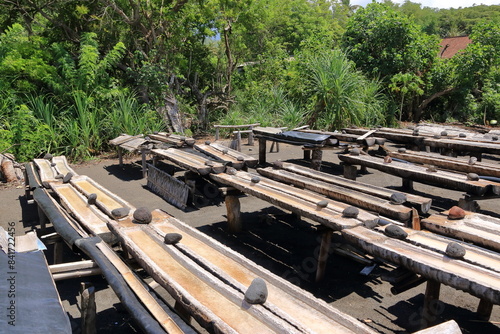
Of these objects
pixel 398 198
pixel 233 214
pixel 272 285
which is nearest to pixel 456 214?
pixel 398 198

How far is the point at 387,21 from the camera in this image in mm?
14625

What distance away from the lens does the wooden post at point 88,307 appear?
9.82 ft

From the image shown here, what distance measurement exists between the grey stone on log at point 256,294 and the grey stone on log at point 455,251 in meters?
1.50

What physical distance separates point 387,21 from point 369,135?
7.40 meters

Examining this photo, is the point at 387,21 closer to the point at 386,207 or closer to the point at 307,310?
the point at 386,207

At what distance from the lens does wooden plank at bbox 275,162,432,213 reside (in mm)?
4512

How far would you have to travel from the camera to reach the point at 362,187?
515cm

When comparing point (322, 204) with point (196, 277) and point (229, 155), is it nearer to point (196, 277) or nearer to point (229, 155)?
point (196, 277)

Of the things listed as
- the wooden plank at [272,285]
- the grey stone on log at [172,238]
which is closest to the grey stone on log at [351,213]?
the wooden plank at [272,285]

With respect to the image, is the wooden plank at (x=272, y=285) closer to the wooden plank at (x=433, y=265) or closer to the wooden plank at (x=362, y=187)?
the wooden plank at (x=433, y=265)

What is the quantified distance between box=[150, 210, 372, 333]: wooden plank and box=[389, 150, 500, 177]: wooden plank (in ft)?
15.2

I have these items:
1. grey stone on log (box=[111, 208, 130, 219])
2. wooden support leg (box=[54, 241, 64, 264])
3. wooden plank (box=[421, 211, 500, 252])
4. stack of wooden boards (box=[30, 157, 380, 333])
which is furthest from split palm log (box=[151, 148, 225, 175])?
wooden plank (box=[421, 211, 500, 252])

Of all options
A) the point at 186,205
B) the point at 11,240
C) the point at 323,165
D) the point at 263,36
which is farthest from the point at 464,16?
the point at 11,240

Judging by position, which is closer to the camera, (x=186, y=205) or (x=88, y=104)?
(x=186, y=205)
